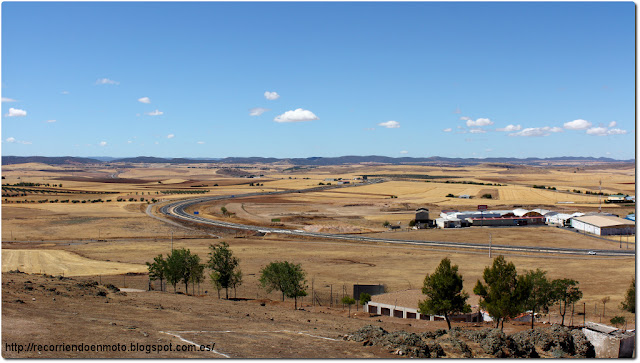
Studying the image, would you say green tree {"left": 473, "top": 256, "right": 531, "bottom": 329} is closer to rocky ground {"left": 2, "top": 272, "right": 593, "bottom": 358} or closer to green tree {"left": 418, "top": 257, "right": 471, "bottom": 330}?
green tree {"left": 418, "top": 257, "right": 471, "bottom": 330}

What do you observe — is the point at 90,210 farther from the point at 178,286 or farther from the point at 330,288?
the point at 330,288

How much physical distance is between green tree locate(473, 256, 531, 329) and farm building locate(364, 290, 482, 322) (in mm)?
6331

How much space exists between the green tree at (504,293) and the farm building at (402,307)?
6.33m

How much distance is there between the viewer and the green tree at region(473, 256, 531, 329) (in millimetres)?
40062

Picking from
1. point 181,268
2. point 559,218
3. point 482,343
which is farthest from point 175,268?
point 559,218

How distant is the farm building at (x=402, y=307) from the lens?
4762 cm

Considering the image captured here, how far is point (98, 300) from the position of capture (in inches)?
1652

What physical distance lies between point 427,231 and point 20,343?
106 meters

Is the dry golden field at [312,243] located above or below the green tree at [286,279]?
below

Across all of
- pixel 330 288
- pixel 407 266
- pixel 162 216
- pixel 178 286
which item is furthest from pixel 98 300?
pixel 162 216

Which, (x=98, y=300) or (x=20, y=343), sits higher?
(x=20, y=343)

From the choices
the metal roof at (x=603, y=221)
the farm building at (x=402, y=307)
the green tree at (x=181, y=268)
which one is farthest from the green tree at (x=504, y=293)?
the metal roof at (x=603, y=221)

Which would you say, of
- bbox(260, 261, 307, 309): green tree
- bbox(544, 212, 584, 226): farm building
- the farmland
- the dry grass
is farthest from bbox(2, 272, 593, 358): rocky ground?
bbox(544, 212, 584, 226): farm building

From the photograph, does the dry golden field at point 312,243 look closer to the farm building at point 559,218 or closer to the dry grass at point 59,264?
the dry grass at point 59,264
